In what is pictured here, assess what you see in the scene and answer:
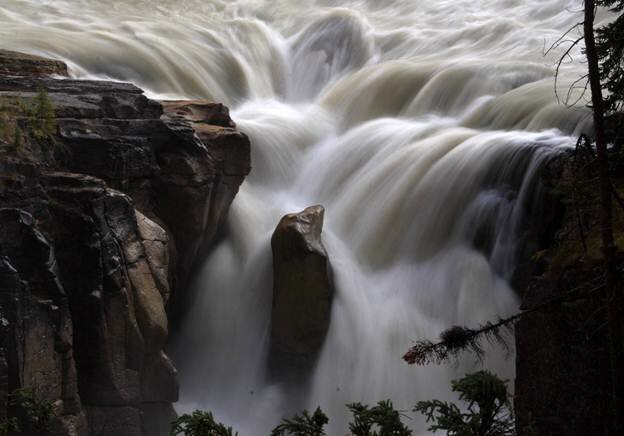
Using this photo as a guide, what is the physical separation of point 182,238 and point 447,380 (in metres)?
3.24

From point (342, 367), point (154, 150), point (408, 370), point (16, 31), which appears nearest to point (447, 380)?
point (408, 370)

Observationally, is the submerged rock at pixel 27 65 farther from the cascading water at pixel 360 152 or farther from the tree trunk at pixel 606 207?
the tree trunk at pixel 606 207

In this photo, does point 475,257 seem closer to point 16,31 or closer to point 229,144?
point 229,144

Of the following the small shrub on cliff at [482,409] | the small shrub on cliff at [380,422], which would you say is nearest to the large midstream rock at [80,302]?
the small shrub on cliff at [380,422]

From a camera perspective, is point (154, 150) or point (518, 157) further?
point (518, 157)

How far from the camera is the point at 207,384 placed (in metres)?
9.03

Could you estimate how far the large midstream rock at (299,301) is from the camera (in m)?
8.88

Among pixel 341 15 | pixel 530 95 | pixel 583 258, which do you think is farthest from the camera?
pixel 341 15

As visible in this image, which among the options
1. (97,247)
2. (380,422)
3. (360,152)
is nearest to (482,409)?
(380,422)

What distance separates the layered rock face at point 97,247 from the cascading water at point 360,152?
43.1 inches

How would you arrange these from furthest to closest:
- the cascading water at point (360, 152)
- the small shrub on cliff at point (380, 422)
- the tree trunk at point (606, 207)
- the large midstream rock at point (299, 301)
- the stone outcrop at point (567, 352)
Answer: the cascading water at point (360, 152), the large midstream rock at point (299, 301), the stone outcrop at point (567, 352), the small shrub on cliff at point (380, 422), the tree trunk at point (606, 207)

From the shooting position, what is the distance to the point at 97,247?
7.19m

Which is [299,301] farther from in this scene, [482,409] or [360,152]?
[482,409]

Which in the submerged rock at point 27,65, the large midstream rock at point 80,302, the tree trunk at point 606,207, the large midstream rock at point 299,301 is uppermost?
the submerged rock at point 27,65
